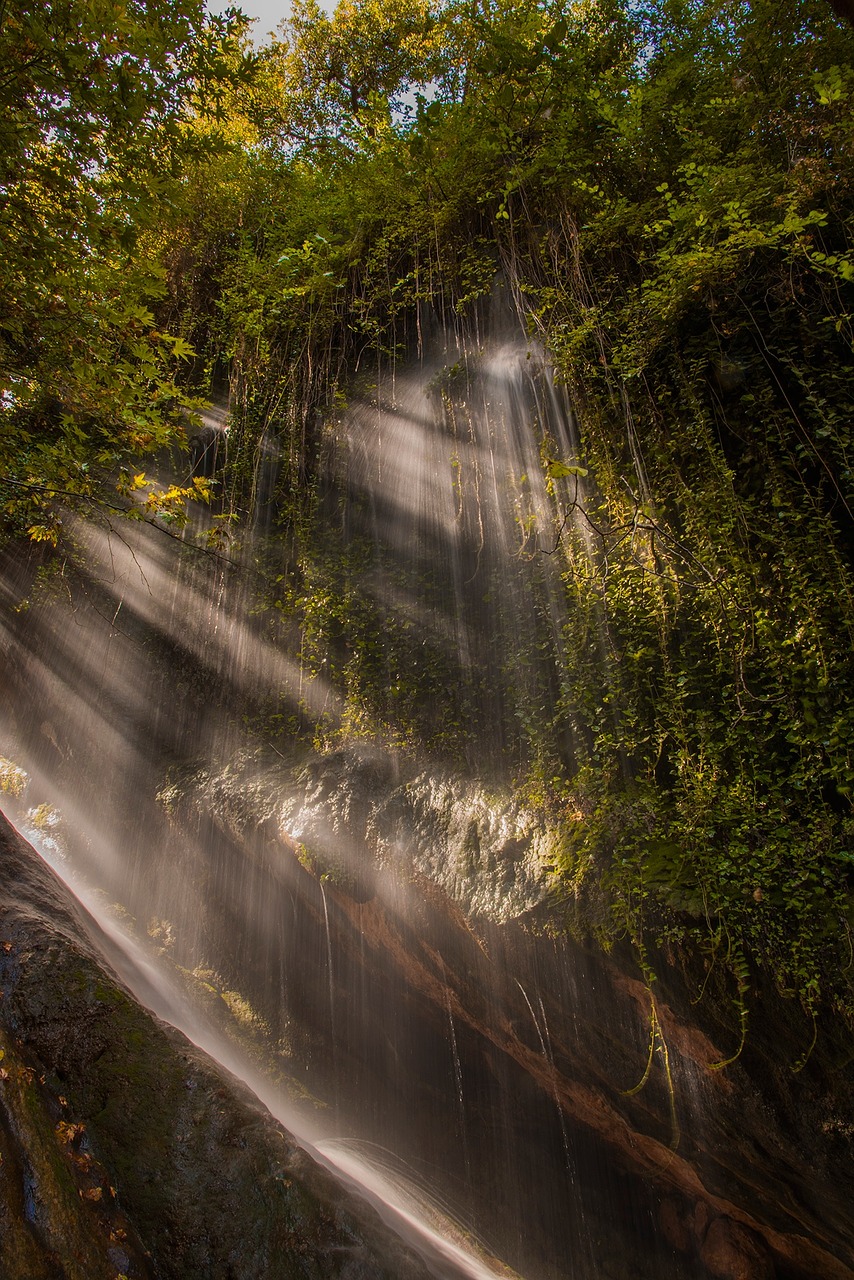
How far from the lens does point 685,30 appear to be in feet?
18.9

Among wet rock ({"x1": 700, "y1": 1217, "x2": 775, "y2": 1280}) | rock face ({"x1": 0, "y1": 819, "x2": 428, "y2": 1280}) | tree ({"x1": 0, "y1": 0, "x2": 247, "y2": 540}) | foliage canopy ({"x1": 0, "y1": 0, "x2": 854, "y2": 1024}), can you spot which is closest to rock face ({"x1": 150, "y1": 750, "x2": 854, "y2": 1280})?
wet rock ({"x1": 700, "y1": 1217, "x2": 775, "y2": 1280})

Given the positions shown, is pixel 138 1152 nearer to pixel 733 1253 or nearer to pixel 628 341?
pixel 733 1253

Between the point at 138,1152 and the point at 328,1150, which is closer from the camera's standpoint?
the point at 138,1152

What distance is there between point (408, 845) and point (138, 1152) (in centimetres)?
253

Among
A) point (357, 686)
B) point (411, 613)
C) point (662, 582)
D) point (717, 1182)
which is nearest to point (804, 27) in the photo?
point (662, 582)

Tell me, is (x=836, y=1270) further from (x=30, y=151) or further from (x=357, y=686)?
(x=30, y=151)

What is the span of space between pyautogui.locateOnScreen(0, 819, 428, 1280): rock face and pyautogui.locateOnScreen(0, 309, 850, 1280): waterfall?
130 cm

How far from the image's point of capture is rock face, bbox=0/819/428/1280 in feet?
7.26

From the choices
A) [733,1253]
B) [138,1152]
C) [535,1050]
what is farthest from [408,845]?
[733,1253]

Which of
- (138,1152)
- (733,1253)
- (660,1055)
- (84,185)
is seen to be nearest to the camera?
(138,1152)

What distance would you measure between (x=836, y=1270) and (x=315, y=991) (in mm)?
4218

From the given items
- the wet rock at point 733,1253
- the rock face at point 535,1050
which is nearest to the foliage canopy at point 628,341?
the rock face at point 535,1050

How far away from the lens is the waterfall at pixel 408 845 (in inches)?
175

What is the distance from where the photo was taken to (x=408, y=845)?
4.90m
